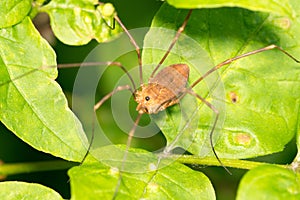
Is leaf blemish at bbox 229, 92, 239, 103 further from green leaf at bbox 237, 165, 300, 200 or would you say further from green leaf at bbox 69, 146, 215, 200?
green leaf at bbox 237, 165, 300, 200

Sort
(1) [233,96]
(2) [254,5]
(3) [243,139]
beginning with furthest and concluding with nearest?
(1) [233,96]
(3) [243,139]
(2) [254,5]

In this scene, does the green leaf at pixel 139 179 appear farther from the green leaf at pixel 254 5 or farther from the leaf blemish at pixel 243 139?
the green leaf at pixel 254 5

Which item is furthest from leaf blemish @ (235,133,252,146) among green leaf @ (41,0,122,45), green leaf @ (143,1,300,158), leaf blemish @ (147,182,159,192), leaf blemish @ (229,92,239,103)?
green leaf @ (41,0,122,45)

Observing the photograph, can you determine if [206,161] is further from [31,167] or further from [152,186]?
[31,167]

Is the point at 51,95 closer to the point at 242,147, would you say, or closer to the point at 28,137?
the point at 28,137

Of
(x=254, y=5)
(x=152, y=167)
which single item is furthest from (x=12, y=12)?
(x=254, y=5)

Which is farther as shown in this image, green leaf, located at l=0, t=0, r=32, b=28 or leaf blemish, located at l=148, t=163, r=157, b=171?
green leaf, located at l=0, t=0, r=32, b=28
